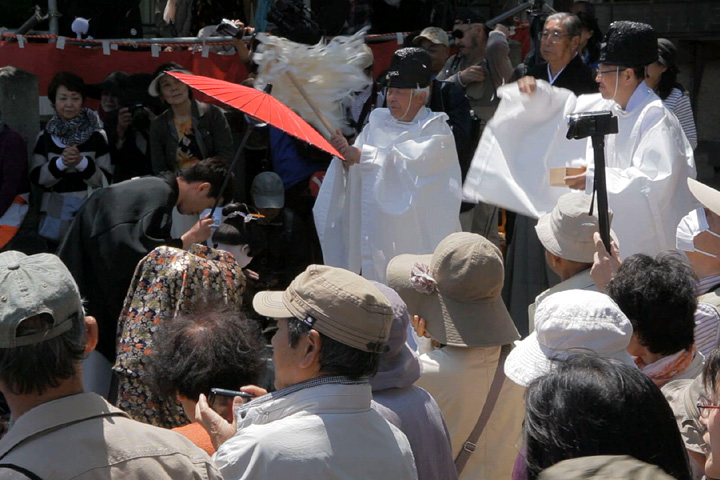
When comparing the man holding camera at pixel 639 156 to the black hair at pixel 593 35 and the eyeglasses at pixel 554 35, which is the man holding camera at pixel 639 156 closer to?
the eyeglasses at pixel 554 35

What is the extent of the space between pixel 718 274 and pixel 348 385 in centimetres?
176

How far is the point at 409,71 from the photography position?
224 inches

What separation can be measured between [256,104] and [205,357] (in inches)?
72.6

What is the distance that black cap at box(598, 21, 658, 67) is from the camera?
4969mm

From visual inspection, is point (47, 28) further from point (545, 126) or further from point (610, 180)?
point (610, 180)

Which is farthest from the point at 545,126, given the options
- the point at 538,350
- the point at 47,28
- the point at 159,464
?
the point at 47,28

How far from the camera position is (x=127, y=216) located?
4.14 metres

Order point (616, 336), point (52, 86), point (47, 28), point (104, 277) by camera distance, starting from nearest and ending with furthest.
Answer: point (616, 336), point (104, 277), point (52, 86), point (47, 28)

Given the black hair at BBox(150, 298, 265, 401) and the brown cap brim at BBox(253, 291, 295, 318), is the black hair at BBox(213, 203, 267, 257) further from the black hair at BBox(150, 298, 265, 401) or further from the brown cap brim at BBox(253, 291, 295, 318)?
the brown cap brim at BBox(253, 291, 295, 318)

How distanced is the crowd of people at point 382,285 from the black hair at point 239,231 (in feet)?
0.06

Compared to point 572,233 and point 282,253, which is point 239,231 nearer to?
point 282,253

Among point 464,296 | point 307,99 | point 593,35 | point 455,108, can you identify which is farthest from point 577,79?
point 464,296

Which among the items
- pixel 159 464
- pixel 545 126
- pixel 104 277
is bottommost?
pixel 104 277

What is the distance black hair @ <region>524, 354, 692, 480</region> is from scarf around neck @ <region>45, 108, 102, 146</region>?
5.16 meters
